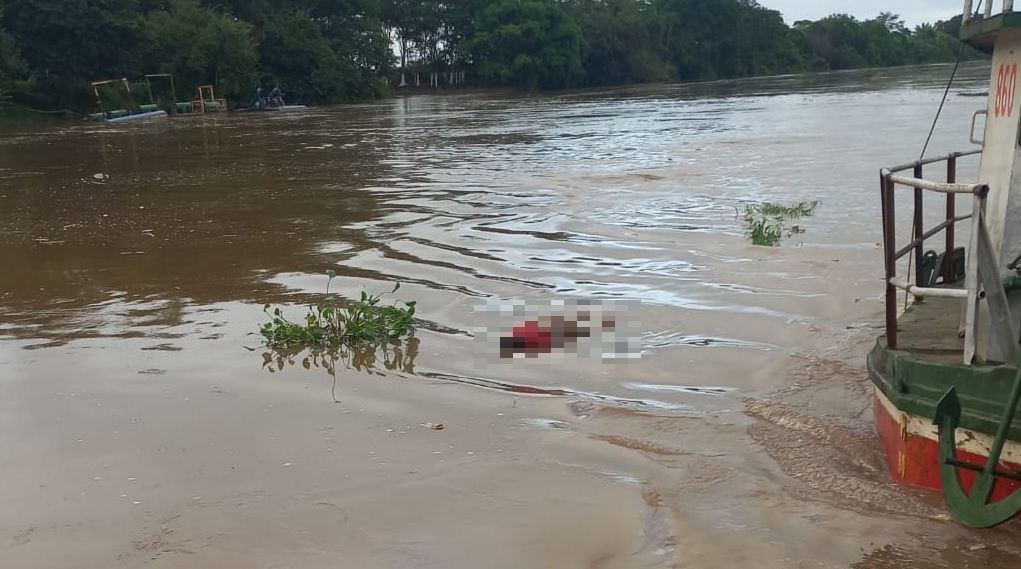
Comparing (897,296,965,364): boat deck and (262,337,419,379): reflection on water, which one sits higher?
(897,296,965,364): boat deck

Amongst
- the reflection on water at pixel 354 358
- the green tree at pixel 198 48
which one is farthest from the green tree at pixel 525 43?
the reflection on water at pixel 354 358

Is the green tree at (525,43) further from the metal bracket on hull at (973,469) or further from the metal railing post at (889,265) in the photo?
the metal bracket on hull at (973,469)

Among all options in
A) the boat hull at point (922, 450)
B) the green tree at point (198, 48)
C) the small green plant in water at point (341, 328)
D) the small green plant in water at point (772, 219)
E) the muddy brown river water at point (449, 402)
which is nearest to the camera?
the boat hull at point (922, 450)

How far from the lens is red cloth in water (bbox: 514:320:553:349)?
6.26 meters

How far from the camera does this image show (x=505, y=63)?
3031 inches

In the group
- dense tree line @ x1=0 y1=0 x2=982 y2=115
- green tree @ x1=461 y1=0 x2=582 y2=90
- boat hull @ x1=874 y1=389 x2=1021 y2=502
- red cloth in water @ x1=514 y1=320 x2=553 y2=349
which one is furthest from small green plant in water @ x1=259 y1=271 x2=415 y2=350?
green tree @ x1=461 y1=0 x2=582 y2=90

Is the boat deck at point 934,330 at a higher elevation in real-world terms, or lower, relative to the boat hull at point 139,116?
lower

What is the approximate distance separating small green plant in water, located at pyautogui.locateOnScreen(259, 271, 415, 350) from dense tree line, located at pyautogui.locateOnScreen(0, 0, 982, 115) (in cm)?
1215

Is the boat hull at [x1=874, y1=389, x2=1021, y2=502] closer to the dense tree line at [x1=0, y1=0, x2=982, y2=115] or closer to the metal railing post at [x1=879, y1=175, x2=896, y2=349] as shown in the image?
the metal railing post at [x1=879, y1=175, x2=896, y2=349]

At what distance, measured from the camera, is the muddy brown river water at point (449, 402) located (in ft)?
12.3

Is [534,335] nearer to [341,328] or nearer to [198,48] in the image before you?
[341,328]

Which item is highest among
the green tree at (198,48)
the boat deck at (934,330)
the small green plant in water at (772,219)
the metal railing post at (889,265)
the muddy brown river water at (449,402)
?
the green tree at (198,48)

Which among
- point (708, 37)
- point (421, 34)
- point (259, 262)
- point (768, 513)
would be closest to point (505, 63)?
point (421, 34)

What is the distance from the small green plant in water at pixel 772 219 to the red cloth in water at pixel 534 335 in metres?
3.59
